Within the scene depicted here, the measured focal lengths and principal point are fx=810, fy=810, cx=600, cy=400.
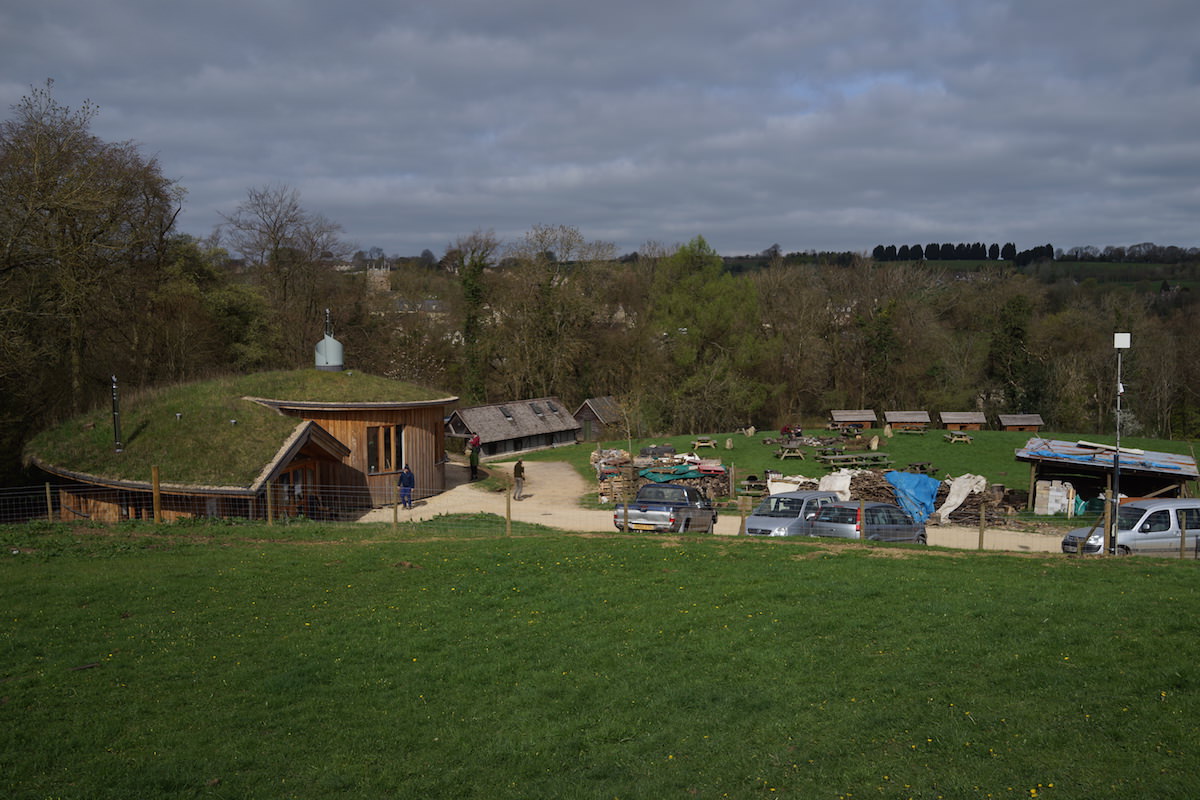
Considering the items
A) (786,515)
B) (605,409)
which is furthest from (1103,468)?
(605,409)

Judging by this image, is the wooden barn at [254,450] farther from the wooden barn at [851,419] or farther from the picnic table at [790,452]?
the wooden barn at [851,419]

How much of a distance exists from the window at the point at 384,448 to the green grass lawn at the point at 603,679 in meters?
13.8

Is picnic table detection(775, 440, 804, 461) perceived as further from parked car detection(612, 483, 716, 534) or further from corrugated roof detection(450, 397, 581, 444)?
parked car detection(612, 483, 716, 534)

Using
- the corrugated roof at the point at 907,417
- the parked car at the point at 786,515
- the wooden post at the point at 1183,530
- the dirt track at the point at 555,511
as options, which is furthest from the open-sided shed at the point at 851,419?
the wooden post at the point at 1183,530

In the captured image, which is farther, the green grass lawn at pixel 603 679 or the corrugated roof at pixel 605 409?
the corrugated roof at pixel 605 409

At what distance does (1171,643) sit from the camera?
9.98 metres

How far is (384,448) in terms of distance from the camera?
30062mm

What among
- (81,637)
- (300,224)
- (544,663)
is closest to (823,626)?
(544,663)

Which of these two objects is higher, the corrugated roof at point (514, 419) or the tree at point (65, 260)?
the tree at point (65, 260)

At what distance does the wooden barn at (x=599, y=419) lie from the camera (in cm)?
5750

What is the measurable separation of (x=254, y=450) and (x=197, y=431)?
2.45 meters

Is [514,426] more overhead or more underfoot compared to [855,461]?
more overhead

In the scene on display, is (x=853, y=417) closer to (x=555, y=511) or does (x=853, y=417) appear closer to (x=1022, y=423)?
(x=1022, y=423)

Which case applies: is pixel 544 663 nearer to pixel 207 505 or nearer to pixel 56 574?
pixel 56 574
